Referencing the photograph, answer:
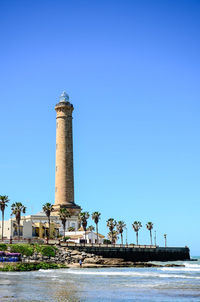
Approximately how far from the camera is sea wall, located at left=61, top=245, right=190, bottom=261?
78.3m

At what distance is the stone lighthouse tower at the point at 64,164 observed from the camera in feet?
316

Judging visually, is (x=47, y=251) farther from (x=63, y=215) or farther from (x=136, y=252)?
(x=136, y=252)

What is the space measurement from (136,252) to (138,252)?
0.59 m

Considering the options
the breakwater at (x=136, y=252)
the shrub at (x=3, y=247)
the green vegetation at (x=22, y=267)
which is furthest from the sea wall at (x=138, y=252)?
the green vegetation at (x=22, y=267)

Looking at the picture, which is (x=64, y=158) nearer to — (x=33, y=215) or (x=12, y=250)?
(x=33, y=215)

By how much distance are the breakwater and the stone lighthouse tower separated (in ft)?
58.5

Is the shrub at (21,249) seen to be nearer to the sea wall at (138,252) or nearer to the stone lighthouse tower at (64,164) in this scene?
the sea wall at (138,252)

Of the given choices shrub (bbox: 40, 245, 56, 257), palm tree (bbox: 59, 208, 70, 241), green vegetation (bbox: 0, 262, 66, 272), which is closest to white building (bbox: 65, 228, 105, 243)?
palm tree (bbox: 59, 208, 70, 241)

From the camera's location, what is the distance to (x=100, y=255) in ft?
257

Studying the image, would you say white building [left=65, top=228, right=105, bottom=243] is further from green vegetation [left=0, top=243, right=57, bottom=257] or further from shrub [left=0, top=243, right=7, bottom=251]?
shrub [left=0, top=243, right=7, bottom=251]

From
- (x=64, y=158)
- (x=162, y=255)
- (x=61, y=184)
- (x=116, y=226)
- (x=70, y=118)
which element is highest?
(x=70, y=118)

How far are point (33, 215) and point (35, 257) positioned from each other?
33.1m

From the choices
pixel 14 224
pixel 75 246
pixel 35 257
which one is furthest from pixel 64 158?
pixel 35 257

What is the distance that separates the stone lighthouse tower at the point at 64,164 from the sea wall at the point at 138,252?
18.2m
